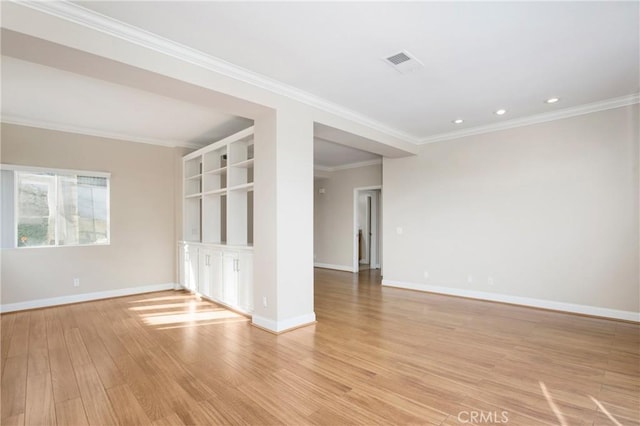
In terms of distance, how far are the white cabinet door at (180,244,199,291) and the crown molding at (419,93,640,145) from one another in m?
4.91

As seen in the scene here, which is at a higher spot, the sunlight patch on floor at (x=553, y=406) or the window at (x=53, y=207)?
the window at (x=53, y=207)

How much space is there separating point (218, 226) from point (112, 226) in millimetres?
1803

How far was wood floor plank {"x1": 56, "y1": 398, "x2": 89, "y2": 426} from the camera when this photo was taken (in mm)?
2027

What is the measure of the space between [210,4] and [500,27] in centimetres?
230

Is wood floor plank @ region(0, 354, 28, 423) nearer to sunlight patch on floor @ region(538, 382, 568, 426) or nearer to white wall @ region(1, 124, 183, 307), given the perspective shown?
white wall @ region(1, 124, 183, 307)

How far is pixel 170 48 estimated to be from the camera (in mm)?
2729

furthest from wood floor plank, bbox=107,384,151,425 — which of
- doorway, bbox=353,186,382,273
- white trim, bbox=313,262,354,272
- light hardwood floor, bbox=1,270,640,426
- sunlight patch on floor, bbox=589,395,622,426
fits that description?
doorway, bbox=353,186,382,273

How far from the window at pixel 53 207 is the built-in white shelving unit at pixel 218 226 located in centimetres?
140

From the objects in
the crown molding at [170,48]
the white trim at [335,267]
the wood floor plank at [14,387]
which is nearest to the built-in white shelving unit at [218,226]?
the crown molding at [170,48]

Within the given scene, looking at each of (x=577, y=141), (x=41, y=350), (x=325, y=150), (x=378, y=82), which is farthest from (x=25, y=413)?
(x=577, y=141)

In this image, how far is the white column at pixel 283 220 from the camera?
12.0ft

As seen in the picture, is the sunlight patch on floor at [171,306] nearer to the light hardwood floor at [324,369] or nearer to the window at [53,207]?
the light hardwood floor at [324,369]

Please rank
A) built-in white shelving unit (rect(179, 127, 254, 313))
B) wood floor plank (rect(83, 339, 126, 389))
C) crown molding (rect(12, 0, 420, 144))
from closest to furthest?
1. crown molding (rect(12, 0, 420, 144))
2. wood floor plank (rect(83, 339, 126, 389))
3. built-in white shelving unit (rect(179, 127, 254, 313))

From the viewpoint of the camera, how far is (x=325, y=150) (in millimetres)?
6789
